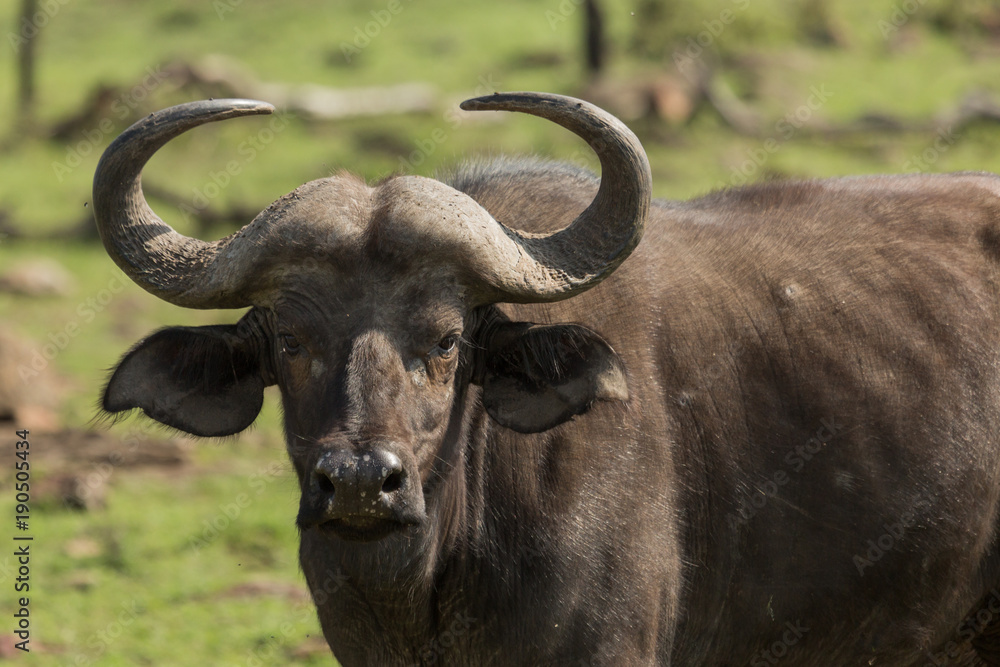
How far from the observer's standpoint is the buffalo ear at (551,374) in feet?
14.5

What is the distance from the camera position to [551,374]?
4.44m

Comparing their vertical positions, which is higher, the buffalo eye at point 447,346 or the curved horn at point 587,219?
the curved horn at point 587,219

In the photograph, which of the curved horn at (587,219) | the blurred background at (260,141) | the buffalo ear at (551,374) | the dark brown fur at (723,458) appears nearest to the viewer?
the curved horn at (587,219)

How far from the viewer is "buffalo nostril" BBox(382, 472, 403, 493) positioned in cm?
386

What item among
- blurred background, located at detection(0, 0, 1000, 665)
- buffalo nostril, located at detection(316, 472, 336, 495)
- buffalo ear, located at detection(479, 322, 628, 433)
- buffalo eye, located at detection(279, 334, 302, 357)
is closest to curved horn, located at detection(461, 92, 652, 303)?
buffalo ear, located at detection(479, 322, 628, 433)

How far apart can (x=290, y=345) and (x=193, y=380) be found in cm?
64

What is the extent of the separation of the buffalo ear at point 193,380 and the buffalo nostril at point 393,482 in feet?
3.54

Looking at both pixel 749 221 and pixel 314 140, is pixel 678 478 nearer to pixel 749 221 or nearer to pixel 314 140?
pixel 749 221

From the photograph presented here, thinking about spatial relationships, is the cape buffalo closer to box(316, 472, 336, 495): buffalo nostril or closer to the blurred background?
box(316, 472, 336, 495): buffalo nostril

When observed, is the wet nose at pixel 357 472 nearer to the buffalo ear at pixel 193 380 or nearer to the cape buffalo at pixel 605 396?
the cape buffalo at pixel 605 396

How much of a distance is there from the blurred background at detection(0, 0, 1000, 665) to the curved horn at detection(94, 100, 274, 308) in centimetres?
118

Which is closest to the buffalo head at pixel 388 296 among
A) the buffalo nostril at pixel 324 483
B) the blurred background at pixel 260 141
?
the buffalo nostril at pixel 324 483

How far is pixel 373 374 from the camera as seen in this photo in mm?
4031

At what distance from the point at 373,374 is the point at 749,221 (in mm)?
2124
